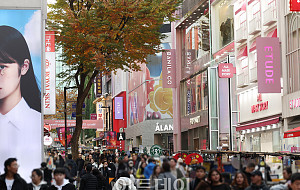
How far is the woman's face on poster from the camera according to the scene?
675 inches

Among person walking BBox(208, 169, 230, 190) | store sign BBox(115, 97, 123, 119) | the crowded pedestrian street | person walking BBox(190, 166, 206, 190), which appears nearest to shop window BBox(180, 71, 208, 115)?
the crowded pedestrian street

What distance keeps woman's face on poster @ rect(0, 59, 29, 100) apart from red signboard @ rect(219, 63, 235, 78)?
23.9 meters

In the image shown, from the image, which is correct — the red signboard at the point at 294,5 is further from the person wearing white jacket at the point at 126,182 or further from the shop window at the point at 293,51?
the person wearing white jacket at the point at 126,182

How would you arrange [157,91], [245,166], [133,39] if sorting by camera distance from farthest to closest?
[157,91] → [133,39] → [245,166]

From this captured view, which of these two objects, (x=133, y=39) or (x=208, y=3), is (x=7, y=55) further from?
(x=208, y=3)

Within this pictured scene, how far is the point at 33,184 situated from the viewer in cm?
1130

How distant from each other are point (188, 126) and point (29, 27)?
114 feet

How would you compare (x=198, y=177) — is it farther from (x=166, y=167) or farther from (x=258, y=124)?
(x=258, y=124)

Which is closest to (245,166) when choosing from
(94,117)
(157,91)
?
(157,91)

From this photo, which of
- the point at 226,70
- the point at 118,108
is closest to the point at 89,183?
the point at 226,70

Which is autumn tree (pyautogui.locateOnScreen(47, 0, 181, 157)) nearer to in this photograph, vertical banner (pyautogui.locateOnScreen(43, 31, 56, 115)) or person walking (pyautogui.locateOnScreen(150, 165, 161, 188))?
vertical banner (pyautogui.locateOnScreen(43, 31, 56, 115))

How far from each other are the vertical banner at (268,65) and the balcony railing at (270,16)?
1611mm

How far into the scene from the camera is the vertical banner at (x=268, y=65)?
3172 cm

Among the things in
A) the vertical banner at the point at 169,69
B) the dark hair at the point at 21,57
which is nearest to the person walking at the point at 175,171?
the dark hair at the point at 21,57
